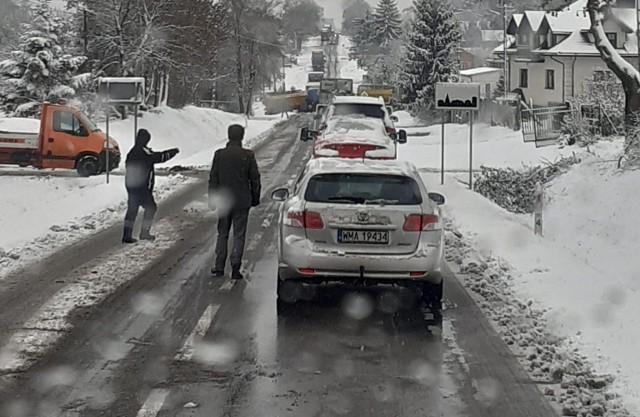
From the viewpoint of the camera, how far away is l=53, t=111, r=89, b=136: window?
2547 cm

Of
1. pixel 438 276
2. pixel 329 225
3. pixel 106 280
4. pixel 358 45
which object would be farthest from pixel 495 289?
pixel 358 45

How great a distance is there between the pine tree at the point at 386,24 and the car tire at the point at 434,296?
13135 cm

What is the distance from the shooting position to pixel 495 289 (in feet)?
35.8

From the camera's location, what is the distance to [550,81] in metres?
57.8

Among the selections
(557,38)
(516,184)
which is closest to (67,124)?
(516,184)

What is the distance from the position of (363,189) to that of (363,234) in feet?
1.79

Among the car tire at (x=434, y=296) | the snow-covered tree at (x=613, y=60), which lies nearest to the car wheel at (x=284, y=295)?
the car tire at (x=434, y=296)

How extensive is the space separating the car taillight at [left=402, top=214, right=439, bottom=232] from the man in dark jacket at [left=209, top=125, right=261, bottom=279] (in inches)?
105

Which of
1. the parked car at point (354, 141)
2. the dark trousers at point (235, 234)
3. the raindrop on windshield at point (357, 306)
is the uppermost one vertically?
the parked car at point (354, 141)

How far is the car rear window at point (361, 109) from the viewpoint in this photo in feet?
84.7

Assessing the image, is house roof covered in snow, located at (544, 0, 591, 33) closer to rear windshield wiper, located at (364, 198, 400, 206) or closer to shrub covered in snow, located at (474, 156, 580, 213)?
shrub covered in snow, located at (474, 156, 580, 213)

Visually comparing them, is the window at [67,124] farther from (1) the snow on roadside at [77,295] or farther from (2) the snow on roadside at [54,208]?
(1) the snow on roadside at [77,295]

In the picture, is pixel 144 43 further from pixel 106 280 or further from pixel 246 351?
pixel 246 351

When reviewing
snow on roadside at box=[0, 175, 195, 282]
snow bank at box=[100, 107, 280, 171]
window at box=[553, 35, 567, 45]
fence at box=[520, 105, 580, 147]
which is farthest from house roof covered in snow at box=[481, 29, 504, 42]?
snow on roadside at box=[0, 175, 195, 282]
